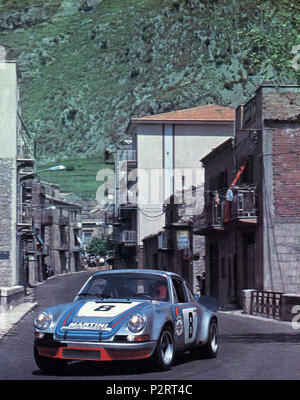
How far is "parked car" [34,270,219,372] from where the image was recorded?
10.1 meters

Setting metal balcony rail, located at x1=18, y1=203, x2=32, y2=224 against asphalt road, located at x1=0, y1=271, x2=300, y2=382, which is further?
metal balcony rail, located at x1=18, y1=203, x2=32, y2=224

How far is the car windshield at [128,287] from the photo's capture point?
1159cm

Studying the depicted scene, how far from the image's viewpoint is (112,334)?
1014cm

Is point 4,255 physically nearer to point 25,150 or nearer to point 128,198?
point 25,150

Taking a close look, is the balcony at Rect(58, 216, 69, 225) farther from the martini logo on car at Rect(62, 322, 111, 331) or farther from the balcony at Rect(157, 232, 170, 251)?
the martini logo on car at Rect(62, 322, 111, 331)

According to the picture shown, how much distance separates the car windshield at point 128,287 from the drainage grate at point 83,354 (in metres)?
1.49

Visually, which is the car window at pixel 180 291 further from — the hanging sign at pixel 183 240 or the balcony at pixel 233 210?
the hanging sign at pixel 183 240

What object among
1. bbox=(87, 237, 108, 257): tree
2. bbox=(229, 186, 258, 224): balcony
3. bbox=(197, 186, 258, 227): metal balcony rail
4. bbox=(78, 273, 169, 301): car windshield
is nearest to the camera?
bbox=(78, 273, 169, 301): car windshield

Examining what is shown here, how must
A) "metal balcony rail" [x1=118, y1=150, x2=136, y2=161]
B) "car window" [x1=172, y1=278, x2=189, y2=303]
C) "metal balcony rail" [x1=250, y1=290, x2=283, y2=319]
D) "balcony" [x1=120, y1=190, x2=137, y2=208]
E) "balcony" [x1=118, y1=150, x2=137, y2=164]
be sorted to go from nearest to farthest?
"car window" [x1=172, y1=278, x2=189, y2=303]
"metal balcony rail" [x1=250, y1=290, x2=283, y2=319]
"balcony" [x1=120, y1=190, x2=137, y2=208]
"balcony" [x1=118, y1=150, x2=137, y2=164]
"metal balcony rail" [x1=118, y1=150, x2=136, y2=161]

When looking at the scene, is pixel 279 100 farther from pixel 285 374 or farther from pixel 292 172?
pixel 285 374

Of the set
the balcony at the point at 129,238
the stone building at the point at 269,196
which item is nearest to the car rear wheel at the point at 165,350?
the stone building at the point at 269,196

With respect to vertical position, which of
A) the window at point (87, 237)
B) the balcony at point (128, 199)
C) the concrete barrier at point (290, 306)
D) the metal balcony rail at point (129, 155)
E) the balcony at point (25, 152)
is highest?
the metal balcony rail at point (129, 155)

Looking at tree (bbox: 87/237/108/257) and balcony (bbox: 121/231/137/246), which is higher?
balcony (bbox: 121/231/137/246)

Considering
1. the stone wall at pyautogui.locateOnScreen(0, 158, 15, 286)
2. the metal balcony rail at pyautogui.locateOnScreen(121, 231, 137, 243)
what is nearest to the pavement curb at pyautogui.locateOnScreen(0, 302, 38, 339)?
the stone wall at pyautogui.locateOnScreen(0, 158, 15, 286)
